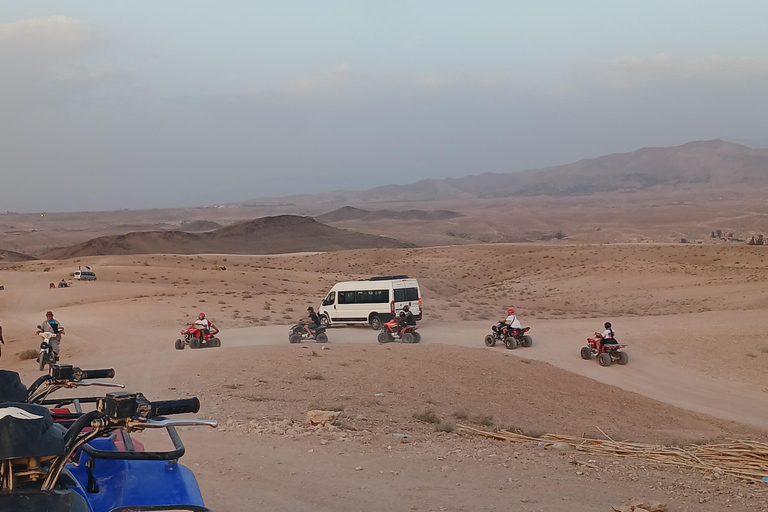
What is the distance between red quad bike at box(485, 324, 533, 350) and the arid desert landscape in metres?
0.59

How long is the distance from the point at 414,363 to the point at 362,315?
11.7 meters

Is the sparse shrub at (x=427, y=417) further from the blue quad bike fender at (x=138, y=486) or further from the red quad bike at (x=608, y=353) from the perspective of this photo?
the red quad bike at (x=608, y=353)

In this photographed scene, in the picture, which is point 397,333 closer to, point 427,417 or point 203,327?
point 203,327

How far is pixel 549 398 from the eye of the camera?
16.6 metres

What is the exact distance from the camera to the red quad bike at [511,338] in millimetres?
25245

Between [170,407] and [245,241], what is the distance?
121 metres

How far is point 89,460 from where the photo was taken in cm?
385

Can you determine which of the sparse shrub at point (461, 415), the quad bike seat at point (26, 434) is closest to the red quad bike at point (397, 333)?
the sparse shrub at point (461, 415)

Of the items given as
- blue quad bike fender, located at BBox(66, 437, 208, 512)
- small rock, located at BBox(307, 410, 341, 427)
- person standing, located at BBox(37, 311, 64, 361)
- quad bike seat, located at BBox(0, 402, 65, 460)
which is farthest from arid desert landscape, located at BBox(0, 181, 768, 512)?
quad bike seat, located at BBox(0, 402, 65, 460)

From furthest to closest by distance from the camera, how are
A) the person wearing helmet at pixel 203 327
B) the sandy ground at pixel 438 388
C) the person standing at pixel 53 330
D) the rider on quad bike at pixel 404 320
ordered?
1. the rider on quad bike at pixel 404 320
2. the person wearing helmet at pixel 203 327
3. the person standing at pixel 53 330
4. the sandy ground at pixel 438 388

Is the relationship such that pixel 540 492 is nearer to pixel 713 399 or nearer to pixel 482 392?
pixel 482 392

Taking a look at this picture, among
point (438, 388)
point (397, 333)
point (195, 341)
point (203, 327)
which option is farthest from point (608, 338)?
point (195, 341)

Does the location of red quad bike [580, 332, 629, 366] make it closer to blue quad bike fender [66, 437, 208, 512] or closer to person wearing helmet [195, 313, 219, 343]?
person wearing helmet [195, 313, 219, 343]

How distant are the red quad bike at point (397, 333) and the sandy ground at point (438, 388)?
107 centimetres
